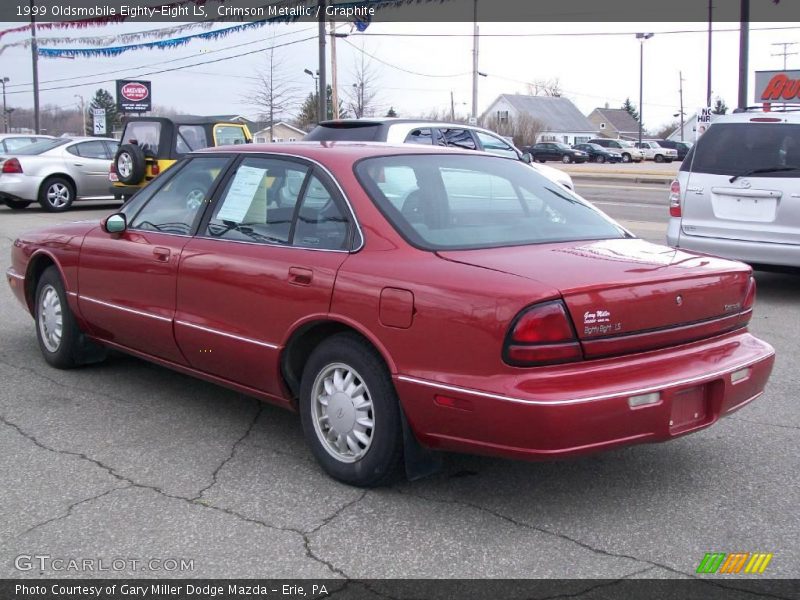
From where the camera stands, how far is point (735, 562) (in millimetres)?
3406

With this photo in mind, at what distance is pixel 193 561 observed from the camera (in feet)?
11.2

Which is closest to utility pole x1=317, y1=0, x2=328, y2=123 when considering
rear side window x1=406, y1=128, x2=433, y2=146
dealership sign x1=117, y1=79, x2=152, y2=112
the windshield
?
the windshield

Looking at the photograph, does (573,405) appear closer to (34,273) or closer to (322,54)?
(34,273)

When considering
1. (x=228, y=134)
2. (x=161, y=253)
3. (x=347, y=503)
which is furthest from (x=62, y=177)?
(x=347, y=503)

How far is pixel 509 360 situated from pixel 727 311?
3.96 ft

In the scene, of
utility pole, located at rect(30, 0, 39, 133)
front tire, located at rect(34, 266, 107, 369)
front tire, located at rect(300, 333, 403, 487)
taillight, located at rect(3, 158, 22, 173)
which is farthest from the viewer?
utility pole, located at rect(30, 0, 39, 133)

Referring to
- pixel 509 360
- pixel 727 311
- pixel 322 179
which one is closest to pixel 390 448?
pixel 509 360

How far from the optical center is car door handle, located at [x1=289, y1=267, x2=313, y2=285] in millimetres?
4199

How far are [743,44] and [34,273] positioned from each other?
2256cm

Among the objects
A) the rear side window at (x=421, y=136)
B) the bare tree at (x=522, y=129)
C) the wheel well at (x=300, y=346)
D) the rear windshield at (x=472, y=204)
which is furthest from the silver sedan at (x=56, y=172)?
the bare tree at (x=522, y=129)

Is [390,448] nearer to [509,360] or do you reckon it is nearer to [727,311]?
[509,360]

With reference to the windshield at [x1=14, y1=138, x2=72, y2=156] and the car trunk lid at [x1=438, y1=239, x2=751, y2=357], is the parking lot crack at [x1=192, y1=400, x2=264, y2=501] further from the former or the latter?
the windshield at [x1=14, y1=138, x2=72, y2=156]

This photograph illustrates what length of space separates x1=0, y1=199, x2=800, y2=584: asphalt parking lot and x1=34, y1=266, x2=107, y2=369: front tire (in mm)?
601

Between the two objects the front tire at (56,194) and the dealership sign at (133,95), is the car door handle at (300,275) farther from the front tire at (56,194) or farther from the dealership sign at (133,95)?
the dealership sign at (133,95)
